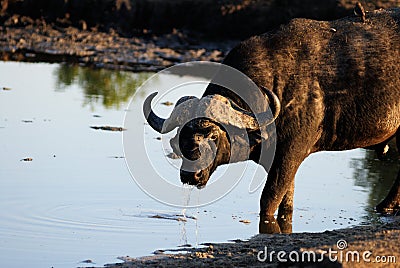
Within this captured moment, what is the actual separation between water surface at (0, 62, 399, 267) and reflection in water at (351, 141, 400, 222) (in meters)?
0.01

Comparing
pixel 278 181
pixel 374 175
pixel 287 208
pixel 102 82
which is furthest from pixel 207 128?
pixel 102 82

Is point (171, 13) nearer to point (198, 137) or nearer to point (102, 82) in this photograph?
point (102, 82)

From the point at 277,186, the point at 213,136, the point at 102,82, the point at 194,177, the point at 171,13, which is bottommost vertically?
the point at 277,186

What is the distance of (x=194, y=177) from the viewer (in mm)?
8234

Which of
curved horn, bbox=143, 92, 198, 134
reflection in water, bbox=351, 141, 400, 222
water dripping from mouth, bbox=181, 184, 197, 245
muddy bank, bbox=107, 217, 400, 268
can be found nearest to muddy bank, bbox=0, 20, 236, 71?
reflection in water, bbox=351, 141, 400, 222

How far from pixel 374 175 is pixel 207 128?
4.20 metres

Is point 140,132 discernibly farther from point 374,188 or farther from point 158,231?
point 158,231

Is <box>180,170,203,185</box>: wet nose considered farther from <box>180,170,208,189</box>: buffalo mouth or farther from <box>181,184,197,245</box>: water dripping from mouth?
<box>181,184,197,245</box>: water dripping from mouth

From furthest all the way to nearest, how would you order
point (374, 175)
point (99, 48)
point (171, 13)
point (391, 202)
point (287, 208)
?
point (171, 13), point (99, 48), point (374, 175), point (391, 202), point (287, 208)

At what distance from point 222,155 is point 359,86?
5.48 feet

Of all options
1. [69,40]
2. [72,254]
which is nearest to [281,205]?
[72,254]

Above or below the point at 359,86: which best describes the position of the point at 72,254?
below

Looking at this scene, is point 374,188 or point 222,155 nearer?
point 222,155

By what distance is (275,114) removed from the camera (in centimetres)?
851
